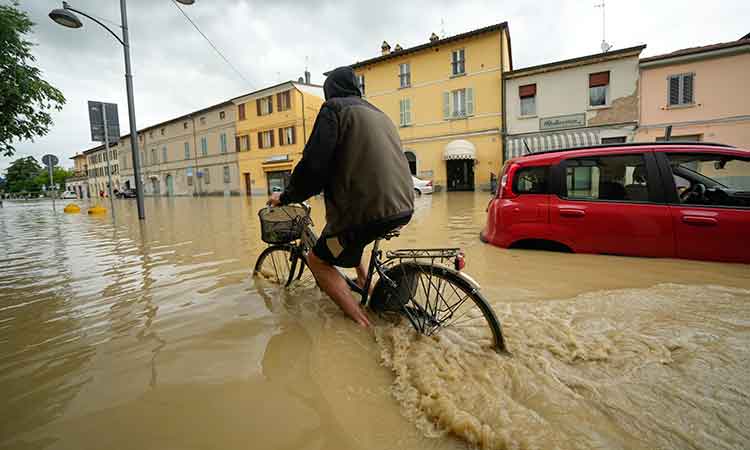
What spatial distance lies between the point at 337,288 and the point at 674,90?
73.7ft

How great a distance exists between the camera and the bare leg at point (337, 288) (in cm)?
256

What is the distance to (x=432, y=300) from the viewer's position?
94.2 inches

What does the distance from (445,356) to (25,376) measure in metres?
2.58

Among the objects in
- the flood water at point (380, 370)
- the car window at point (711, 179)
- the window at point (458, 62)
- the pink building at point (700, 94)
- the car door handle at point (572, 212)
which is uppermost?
the window at point (458, 62)

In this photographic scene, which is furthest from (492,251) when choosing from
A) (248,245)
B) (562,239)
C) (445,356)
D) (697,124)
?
(697,124)

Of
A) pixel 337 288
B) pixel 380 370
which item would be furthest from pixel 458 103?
pixel 380 370

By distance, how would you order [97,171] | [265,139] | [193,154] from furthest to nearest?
[97,171] → [193,154] → [265,139]

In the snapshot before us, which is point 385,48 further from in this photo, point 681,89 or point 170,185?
point 170,185

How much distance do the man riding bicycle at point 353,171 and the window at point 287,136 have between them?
2990 cm

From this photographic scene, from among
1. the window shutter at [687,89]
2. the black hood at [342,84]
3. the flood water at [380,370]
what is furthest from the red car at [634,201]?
the window shutter at [687,89]

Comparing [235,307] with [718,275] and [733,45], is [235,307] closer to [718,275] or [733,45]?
[718,275]

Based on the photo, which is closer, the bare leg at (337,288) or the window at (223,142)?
the bare leg at (337,288)

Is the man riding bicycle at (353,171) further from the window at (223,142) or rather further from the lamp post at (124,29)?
the window at (223,142)

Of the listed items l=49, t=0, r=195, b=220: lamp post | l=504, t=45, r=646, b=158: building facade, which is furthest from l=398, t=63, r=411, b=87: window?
l=49, t=0, r=195, b=220: lamp post
